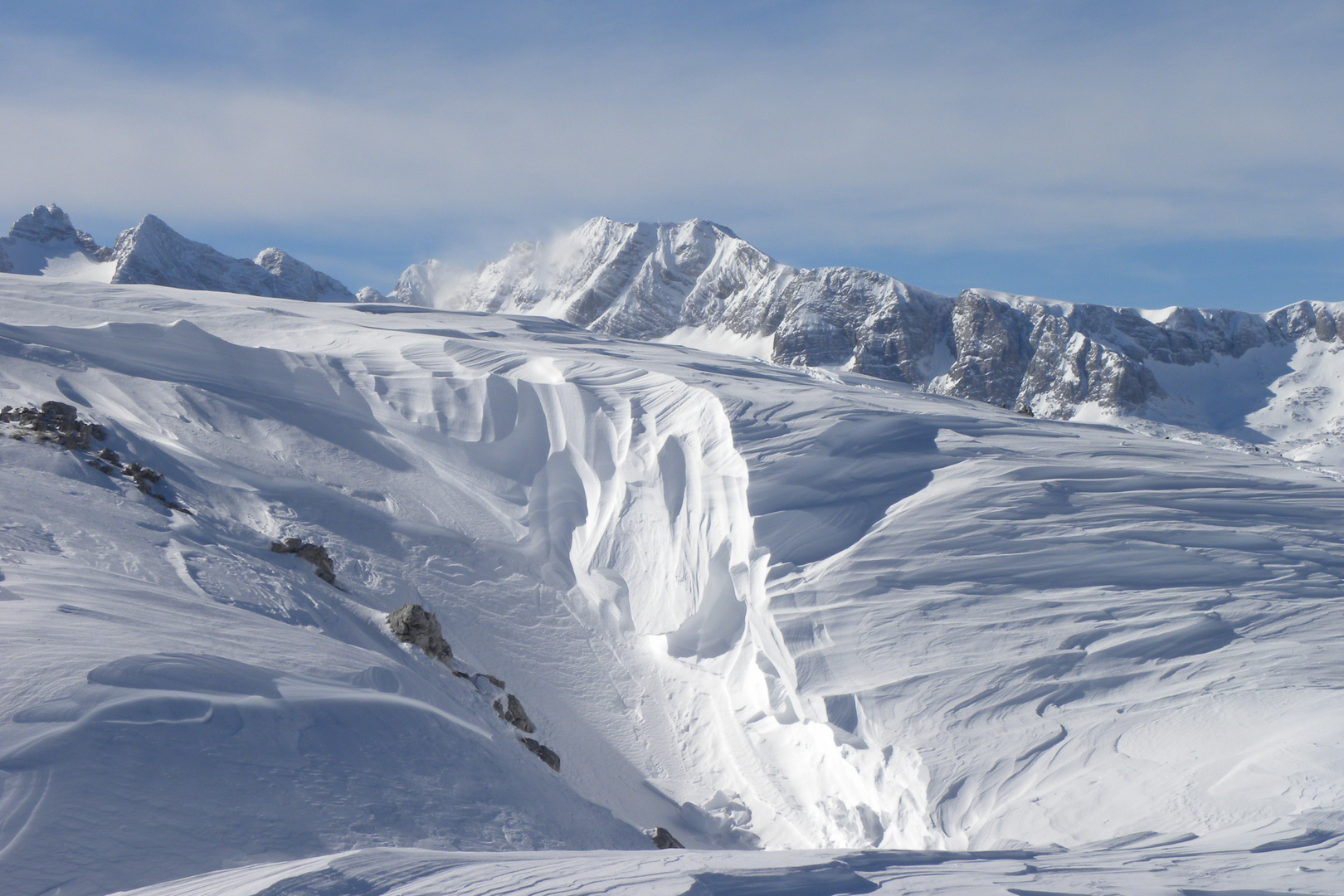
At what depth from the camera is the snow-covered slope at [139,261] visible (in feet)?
341

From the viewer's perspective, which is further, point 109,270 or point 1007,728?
point 109,270

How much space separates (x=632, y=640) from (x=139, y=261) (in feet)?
369

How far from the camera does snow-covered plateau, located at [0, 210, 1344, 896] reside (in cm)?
555

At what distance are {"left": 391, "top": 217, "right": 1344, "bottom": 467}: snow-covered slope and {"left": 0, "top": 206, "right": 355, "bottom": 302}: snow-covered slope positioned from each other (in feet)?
152

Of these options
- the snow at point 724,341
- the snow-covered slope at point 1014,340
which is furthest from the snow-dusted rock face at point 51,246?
the snow at point 724,341

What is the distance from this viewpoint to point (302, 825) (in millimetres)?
6000

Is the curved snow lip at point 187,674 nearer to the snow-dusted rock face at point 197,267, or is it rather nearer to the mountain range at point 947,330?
the mountain range at point 947,330

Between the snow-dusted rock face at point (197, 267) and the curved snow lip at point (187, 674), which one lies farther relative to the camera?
the snow-dusted rock face at point (197, 267)

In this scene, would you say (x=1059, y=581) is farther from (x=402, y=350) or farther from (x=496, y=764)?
(x=402, y=350)

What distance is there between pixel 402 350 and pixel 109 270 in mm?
109052

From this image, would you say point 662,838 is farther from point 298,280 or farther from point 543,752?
point 298,280

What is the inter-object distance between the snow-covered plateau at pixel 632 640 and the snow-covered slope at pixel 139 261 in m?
101

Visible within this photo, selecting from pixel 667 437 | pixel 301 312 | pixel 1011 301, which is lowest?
pixel 667 437

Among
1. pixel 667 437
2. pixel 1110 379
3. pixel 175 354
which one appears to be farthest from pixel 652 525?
pixel 1110 379
